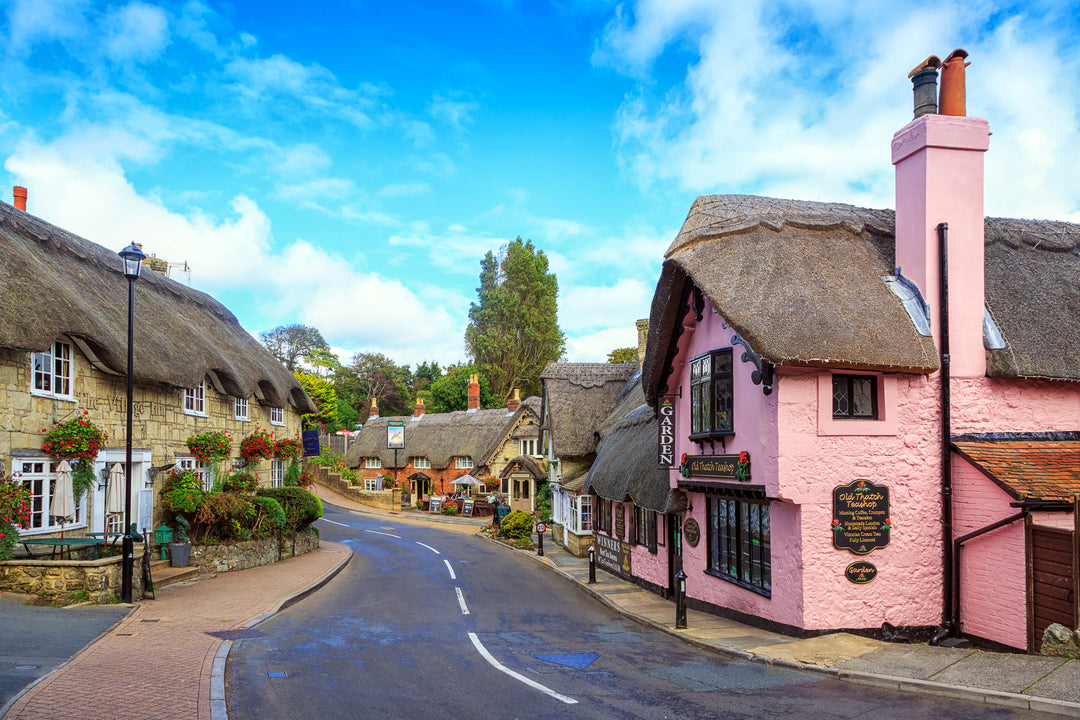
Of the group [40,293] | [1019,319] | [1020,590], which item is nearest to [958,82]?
[1019,319]

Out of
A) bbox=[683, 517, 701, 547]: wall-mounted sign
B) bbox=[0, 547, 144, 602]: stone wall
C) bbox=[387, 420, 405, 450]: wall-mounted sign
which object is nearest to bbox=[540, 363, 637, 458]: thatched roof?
bbox=[683, 517, 701, 547]: wall-mounted sign

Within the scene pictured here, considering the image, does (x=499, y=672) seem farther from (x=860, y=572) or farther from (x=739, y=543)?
(x=860, y=572)

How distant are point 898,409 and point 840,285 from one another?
2.46 m

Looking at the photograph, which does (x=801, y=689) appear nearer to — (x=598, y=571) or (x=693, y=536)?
(x=693, y=536)

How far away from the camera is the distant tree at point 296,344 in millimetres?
80625

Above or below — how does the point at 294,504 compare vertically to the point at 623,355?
below

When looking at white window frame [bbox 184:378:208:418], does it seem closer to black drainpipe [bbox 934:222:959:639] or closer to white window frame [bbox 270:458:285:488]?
white window frame [bbox 270:458:285:488]

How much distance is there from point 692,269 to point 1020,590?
7.45 meters

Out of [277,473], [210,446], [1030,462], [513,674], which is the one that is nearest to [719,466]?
[1030,462]

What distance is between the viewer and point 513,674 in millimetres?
9758

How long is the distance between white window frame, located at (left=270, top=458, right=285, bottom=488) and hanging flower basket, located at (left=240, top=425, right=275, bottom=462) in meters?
3.56

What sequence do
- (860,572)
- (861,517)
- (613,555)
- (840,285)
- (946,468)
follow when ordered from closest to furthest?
(860,572)
(861,517)
(946,468)
(840,285)
(613,555)

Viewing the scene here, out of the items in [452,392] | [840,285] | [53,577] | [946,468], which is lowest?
[53,577]

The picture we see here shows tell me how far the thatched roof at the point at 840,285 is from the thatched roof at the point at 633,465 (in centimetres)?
417
